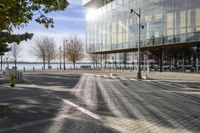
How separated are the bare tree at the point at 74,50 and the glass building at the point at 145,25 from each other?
61.9 feet

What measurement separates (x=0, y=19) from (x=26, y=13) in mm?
1142

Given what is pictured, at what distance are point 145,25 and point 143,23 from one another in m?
0.59

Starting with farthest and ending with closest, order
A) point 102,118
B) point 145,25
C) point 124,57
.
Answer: point 124,57 → point 145,25 → point 102,118

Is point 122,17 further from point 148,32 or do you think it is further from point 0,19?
point 0,19

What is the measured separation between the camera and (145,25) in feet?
163

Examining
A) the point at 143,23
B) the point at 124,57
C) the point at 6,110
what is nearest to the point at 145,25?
the point at 143,23

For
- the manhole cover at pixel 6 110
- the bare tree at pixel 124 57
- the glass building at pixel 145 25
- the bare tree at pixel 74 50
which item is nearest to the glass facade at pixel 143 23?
the glass building at pixel 145 25

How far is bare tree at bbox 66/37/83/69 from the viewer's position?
90750 mm

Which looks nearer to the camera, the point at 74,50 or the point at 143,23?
the point at 143,23

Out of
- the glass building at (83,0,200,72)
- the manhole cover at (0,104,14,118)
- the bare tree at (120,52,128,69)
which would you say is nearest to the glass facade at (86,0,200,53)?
the glass building at (83,0,200,72)

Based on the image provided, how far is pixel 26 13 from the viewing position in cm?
1303

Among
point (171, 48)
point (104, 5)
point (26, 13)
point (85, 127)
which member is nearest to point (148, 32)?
point (171, 48)

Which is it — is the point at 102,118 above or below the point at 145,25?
below

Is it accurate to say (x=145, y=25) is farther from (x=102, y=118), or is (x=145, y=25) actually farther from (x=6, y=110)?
(x=102, y=118)
